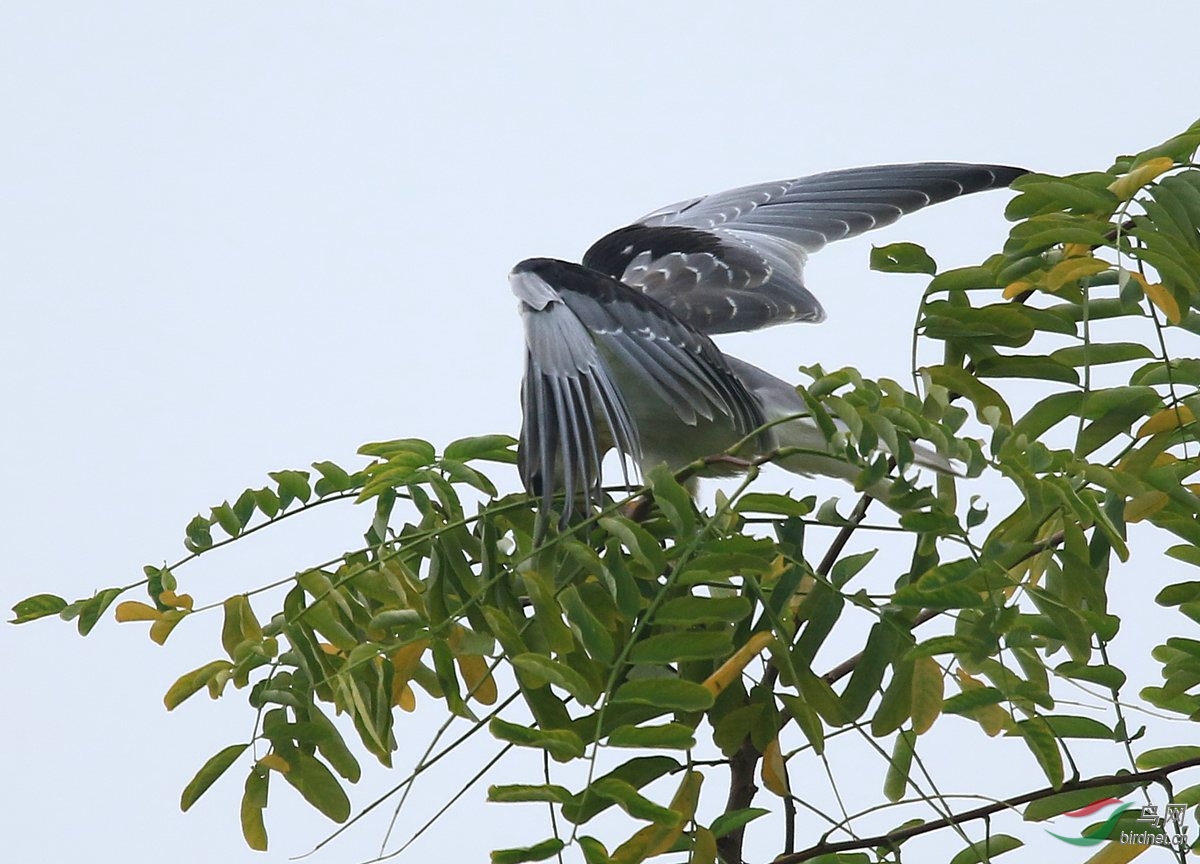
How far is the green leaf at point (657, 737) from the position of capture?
0.87 metres

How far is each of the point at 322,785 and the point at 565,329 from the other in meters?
0.53

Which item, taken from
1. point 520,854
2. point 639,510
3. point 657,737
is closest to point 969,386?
point 639,510

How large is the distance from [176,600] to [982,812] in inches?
26.9

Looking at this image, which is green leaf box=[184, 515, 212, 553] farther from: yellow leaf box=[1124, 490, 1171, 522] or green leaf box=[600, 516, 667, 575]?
yellow leaf box=[1124, 490, 1171, 522]

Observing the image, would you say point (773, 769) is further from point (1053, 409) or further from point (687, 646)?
point (1053, 409)

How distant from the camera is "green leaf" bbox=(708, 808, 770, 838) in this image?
98cm

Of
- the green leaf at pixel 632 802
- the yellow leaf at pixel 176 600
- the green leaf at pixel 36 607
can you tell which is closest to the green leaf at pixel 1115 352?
the green leaf at pixel 632 802

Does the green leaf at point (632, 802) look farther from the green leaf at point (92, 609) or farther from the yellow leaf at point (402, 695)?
the green leaf at point (92, 609)

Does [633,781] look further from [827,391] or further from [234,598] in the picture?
[234,598]

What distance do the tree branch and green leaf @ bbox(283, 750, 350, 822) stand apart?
35 centimetres

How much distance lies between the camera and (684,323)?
1479 millimetres

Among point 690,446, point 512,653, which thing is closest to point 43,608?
point 512,653

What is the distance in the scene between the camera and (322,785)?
1078mm

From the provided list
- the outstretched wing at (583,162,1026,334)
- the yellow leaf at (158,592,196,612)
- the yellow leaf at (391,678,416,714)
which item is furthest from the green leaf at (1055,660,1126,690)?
the outstretched wing at (583,162,1026,334)
